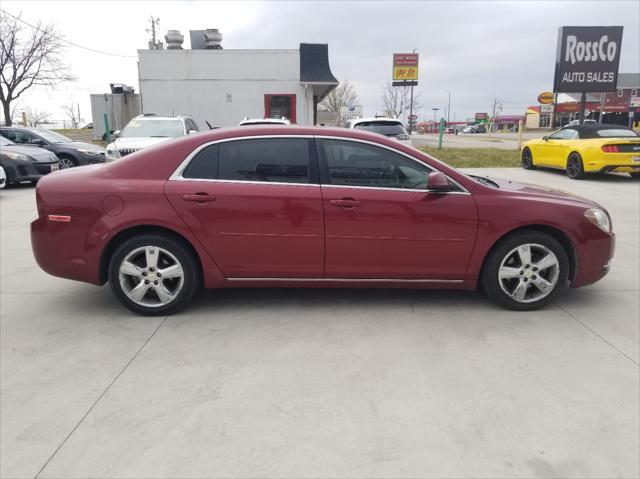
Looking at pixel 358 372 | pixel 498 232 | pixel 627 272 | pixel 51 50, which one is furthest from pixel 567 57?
pixel 51 50

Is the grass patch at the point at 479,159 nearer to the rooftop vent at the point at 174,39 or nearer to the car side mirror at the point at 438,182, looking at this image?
the car side mirror at the point at 438,182

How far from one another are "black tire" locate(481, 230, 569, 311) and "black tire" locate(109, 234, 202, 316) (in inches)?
96.5

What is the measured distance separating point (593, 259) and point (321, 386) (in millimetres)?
2706

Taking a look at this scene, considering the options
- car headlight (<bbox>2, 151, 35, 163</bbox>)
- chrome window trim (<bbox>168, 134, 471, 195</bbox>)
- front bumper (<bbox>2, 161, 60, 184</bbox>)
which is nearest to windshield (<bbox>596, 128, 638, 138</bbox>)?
chrome window trim (<bbox>168, 134, 471, 195</bbox>)

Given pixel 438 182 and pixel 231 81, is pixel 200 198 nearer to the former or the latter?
pixel 438 182

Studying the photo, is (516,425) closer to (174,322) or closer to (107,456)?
(107,456)

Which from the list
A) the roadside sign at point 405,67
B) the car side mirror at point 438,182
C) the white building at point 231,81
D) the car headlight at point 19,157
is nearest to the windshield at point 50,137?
the car headlight at point 19,157

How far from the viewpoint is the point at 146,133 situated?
1241 cm

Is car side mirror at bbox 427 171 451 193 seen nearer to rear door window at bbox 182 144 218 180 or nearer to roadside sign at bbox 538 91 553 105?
rear door window at bbox 182 144 218 180

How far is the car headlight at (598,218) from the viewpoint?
423 centimetres

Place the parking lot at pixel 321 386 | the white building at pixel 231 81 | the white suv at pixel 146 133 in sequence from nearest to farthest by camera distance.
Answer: the parking lot at pixel 321 386
the white suv at pixel 146 133
the white building at pixel 231 81

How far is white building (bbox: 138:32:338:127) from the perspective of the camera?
23.6m

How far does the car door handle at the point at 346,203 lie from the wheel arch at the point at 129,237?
3.95ft

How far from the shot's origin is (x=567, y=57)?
19484 millimetres
